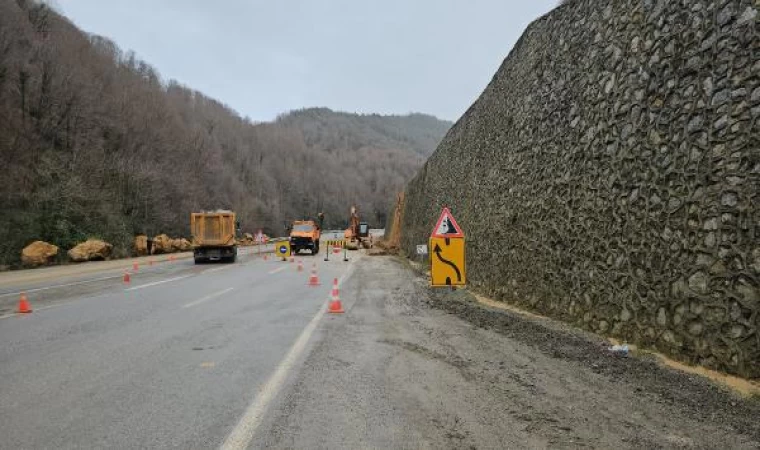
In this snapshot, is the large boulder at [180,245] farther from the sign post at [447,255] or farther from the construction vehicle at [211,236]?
the sign post at [447,255]

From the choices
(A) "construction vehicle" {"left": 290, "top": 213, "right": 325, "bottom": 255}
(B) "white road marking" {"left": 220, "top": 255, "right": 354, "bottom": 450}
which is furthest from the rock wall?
(A) "construction vehicle" {"left": 290, "top": 213, "right": 325, "bottom": 255}

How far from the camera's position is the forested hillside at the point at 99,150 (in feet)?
103

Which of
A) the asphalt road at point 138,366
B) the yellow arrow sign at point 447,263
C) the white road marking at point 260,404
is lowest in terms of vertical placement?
the white road marking at point 260,404

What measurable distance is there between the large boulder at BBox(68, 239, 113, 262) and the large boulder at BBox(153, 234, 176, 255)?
22.1 ft

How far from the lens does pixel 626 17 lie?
30.2 feet

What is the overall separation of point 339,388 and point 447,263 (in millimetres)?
5849

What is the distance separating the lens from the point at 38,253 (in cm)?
2689

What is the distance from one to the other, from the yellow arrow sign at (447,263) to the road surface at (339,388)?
922 millimetres

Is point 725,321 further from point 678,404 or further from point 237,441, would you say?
point 237,441

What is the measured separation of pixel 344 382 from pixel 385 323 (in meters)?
4.11

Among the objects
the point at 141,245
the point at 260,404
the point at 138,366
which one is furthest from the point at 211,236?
the point at 260,404

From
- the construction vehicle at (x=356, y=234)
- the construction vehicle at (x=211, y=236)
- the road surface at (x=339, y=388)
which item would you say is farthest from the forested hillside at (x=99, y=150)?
the road surface at (x=339, y=388)

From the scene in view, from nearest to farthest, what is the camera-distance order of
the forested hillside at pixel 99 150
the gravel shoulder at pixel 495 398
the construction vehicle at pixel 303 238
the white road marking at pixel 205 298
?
1. the gravel shoulder at pixel 495 398
2. the white road marking at pixel 205 298
3. the forested hillside at pixel 99 150
4. the construction vehicle at pixel 303 238

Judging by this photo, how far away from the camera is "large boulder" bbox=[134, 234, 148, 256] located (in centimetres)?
3709
